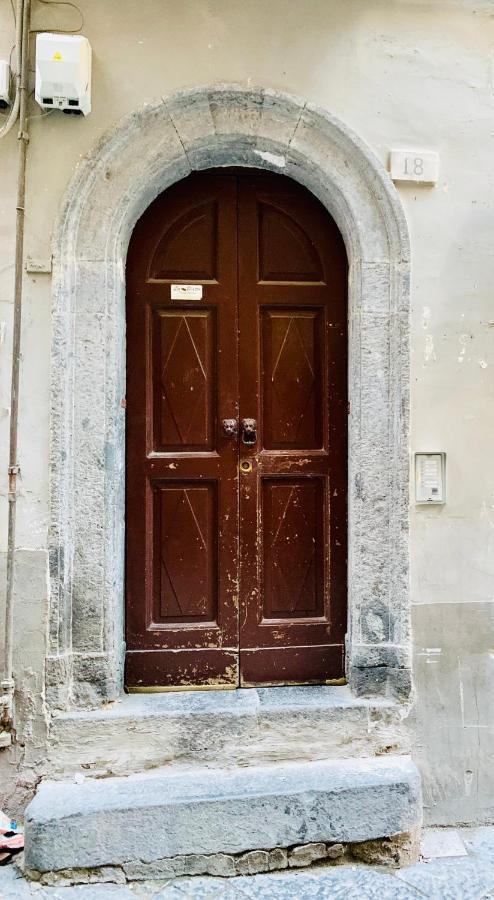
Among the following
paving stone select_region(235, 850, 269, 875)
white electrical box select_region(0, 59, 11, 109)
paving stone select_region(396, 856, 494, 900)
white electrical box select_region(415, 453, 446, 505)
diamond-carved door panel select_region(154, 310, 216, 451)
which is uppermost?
white electrical box select_region(0, 59, 11, 109)

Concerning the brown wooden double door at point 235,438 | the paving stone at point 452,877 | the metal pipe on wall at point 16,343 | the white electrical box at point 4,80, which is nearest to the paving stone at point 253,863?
the paving stone at point 452,877

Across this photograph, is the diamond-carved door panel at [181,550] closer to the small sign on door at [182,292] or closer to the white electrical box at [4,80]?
the small sign on door at [182,292]

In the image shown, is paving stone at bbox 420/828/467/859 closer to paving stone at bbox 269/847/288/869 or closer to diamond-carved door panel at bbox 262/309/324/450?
paving stone at bbox 269/847/288/869

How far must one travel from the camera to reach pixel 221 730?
8.62 feet

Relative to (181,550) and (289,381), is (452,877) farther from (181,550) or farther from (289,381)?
(289,381)

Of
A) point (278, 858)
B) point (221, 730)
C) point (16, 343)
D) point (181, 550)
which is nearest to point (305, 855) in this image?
point (278, 858)

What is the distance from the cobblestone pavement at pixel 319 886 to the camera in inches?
90.0

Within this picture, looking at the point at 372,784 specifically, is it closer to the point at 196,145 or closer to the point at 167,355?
the point at 167,355

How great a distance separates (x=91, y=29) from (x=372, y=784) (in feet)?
11.6

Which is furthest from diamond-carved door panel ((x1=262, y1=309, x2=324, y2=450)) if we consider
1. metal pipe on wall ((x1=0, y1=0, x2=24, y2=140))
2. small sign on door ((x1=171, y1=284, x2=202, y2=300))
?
metal pipe on wall ((x1=0, y1=0, x2=24, y2=140))

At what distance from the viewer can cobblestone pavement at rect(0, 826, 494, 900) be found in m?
2.29

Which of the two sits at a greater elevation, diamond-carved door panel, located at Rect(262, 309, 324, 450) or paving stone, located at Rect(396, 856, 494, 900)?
diamond-carved door panel, located at Rect(262, 309, 324, 450)

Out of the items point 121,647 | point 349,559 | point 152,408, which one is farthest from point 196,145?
point 121,647

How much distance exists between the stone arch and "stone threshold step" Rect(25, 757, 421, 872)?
1.26 ft
